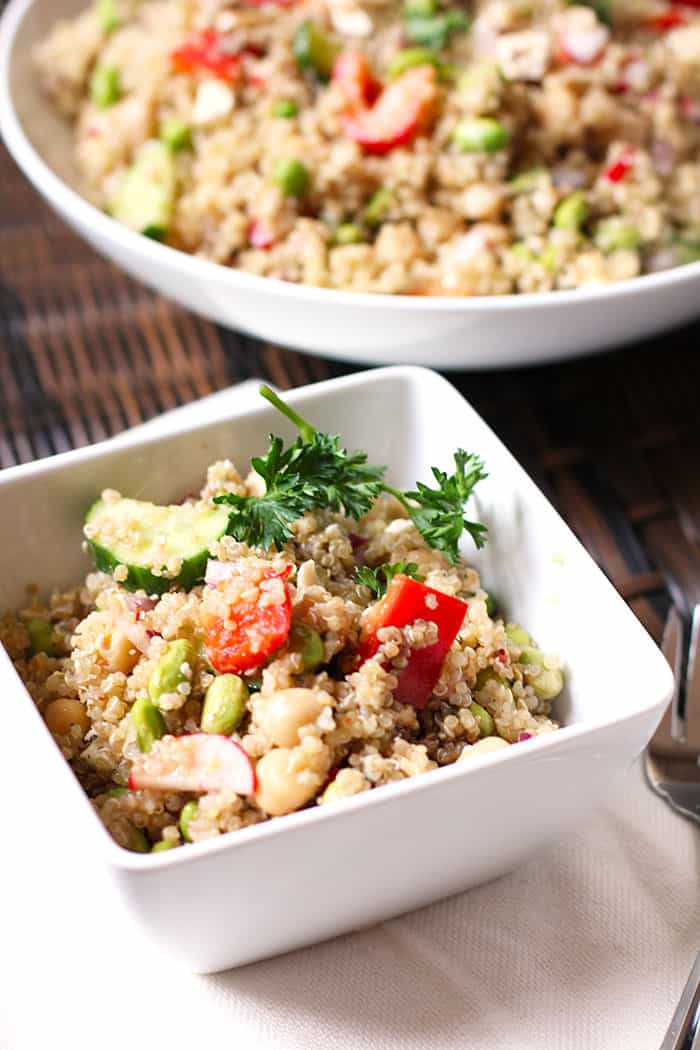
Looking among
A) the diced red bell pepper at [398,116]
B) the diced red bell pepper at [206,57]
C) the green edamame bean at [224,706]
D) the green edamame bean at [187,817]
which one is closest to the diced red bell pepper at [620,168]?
the diced red bell pepper at [398,116]

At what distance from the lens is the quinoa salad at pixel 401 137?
2.15 meters

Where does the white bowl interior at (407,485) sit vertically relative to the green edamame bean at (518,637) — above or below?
above

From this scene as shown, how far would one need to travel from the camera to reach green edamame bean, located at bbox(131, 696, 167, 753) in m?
1.27

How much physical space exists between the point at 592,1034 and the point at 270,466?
2.18 ft

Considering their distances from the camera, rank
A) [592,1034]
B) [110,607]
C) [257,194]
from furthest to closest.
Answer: [257,194], [110,607], [592,1034]

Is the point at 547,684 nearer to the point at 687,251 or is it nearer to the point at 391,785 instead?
the point at 391,785

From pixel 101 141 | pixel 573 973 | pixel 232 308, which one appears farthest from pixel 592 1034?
pixel 101 141

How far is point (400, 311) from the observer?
5.98 feet

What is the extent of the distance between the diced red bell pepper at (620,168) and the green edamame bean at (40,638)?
4.27 ft

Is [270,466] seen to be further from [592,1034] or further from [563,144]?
[563,144]

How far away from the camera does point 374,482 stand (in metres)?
1.47

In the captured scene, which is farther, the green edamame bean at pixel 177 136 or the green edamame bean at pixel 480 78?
the green edamame bean at pixel 177 136

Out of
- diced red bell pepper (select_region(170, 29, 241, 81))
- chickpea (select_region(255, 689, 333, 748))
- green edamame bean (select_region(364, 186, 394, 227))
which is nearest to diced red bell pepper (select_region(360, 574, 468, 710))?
chickpea (select_region(255, 689, 333, 748))

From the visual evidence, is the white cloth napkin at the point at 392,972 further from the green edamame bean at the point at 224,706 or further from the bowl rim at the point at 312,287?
the bowl rim at the point at 312,287
